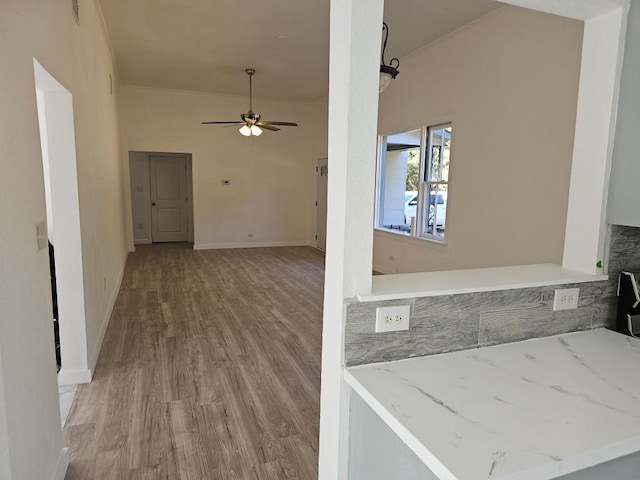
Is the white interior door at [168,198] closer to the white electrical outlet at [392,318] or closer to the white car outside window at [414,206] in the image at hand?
the white car outside window at [414,206]

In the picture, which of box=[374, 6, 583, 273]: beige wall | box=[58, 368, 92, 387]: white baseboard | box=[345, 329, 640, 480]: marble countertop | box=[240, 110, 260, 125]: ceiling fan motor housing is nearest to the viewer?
box=[345, 329, 640, 480]: marble countertop

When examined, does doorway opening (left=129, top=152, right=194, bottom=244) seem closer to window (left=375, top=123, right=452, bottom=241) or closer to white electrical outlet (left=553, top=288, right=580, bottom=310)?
window (left=375, top=123, right=452, bottom=241)

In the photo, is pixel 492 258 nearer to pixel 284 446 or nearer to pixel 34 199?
pixel 284 446

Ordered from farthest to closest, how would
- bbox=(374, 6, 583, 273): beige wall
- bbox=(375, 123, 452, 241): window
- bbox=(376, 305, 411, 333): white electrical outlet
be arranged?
1. bbox=(375, 123, 452, 241): window
2. bbox=(374, 6, 583, 273): beige wall
3. bbox=(376, 305, 411, 333): white electrical outlet

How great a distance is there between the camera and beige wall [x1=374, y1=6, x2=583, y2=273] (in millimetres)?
3389

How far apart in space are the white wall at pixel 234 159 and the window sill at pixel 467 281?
7.29 m

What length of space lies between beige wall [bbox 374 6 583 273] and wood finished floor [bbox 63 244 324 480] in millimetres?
1997

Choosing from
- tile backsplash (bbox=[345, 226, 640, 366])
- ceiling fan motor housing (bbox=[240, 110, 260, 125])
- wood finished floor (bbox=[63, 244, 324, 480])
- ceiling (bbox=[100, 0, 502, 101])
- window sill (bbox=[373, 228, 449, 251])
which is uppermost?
ceiling (bbox=[100, 0, 502, 101])

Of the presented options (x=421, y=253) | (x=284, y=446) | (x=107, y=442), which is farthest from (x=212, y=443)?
→ (x=421, y=253)

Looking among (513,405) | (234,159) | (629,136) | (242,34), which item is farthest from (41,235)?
(234,159)

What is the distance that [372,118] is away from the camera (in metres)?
1.26

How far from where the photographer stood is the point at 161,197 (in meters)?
9.41

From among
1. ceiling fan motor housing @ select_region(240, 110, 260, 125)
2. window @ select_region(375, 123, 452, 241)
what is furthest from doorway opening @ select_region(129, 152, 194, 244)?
window @ select_region(375, 123, 452, 241)

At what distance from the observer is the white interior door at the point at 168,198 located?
30.6ft
